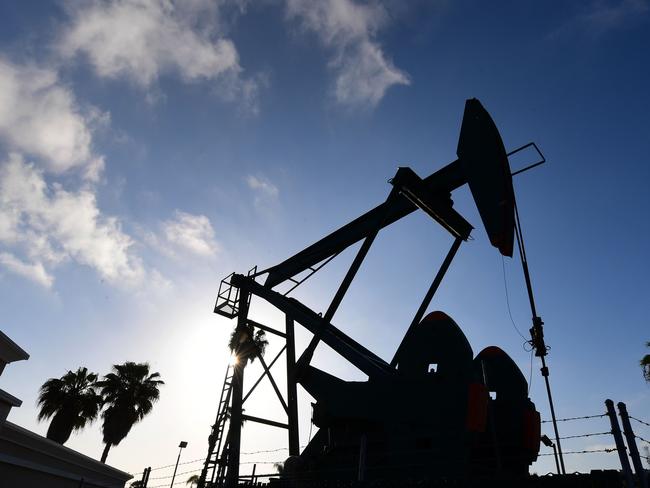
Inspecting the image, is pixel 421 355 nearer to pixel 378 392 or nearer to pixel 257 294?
pixel 378 392

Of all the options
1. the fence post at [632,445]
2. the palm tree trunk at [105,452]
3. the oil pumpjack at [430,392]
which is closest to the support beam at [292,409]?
the oil pumpjack at [430,392]

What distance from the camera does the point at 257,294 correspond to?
1914cm

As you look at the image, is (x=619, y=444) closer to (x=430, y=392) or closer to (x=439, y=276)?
(x=430, y=392)

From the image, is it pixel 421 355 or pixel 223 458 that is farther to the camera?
pixel 223 458

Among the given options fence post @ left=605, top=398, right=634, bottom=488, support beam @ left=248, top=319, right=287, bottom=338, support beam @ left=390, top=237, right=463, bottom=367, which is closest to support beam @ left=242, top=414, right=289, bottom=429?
support beam @ left=248, top=319, right=287, bottom=338

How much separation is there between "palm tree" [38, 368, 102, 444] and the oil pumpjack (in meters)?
12.1

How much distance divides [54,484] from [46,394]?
33.3 feet

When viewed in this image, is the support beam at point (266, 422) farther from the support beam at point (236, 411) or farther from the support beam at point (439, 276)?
the support beam at point (439, 276)

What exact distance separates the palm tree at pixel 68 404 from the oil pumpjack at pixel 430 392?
1214cm

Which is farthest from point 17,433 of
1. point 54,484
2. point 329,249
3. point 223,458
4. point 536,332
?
point 536,332

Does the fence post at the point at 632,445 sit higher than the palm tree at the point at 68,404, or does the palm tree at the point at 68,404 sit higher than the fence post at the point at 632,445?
the palm tree at the point at 68,404

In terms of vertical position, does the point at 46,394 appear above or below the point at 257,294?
below

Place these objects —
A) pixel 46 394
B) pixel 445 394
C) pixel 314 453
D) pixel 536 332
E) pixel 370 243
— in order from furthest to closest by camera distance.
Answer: pixel 46 394 → pixel 370 243 → pixel 314 453 → pixel 445 394 → pixel 536 332

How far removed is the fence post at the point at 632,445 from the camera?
224 inches
